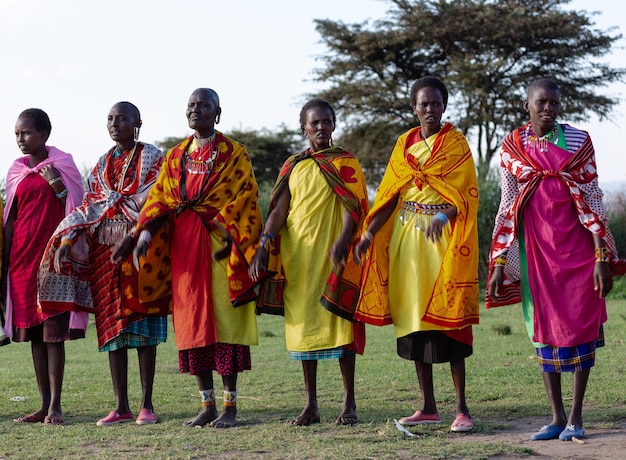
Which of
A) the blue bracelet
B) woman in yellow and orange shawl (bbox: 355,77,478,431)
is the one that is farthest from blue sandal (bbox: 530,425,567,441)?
the blue bracelet

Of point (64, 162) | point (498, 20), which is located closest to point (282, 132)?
point (498, 20)

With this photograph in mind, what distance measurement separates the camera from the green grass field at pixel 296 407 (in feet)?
18.2

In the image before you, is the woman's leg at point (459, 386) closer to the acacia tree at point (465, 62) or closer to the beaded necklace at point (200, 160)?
the beaded necklace at point (200, 160)

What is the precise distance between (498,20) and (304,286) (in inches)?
1164

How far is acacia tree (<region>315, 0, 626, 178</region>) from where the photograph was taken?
33719mm

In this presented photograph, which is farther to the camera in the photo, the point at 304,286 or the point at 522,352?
the point at 522,352

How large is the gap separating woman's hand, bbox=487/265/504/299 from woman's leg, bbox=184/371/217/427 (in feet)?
7.01

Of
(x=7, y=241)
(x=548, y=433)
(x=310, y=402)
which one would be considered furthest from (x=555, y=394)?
(x=7, y=241)

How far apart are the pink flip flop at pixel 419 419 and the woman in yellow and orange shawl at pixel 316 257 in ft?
1.31

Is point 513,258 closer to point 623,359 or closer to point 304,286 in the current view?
point 304,286

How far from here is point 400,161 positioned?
Result: 6.41 m

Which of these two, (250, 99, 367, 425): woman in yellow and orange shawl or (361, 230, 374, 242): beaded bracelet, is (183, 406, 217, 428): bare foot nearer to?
(250, 99, 367, 425): woman in yellow and orange shawl

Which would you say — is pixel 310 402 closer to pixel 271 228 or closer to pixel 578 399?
pixel 271 228

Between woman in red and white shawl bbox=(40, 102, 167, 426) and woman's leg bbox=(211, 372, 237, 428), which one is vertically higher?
woman in red and white shawl bbox=(40, 102, 167, 426)
